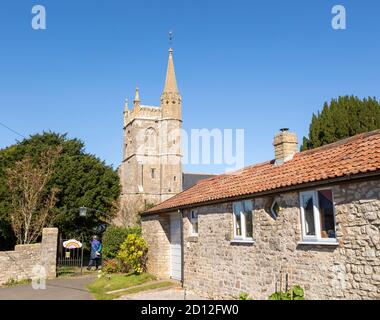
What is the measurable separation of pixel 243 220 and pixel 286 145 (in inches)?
118

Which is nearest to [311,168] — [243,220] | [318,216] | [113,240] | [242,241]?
[318,216]

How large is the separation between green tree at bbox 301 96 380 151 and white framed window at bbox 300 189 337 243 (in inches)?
795

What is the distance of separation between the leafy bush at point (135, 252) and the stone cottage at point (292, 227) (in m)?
3.32

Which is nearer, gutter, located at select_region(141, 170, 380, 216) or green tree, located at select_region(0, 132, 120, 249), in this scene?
gutter, located at select_region(141, 170, 380, 216)

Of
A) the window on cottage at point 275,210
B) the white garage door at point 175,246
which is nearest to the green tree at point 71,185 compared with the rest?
the white garage door at point 175,246

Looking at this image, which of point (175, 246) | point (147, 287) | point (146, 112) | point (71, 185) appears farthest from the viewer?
point (146, 112)

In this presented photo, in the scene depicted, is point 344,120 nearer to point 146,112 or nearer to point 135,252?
point 135,252

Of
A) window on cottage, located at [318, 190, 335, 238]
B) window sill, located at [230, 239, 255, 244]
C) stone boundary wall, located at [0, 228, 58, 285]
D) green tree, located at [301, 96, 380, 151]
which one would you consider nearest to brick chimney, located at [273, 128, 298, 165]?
window sill, located at [230, 239, 255, 244]

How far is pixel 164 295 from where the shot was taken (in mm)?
12414

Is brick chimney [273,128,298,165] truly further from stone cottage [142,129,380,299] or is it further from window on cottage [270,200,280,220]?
window on cottage [270,200,280,220]

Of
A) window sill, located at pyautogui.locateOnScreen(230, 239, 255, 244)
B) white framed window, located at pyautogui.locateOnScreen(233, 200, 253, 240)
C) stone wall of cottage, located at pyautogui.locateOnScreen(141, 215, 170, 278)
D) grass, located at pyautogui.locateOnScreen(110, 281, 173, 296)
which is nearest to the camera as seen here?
window sill, located at pyautogui.locateOnScreen(230, 239, 255, 244)

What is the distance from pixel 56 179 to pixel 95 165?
4655 mm

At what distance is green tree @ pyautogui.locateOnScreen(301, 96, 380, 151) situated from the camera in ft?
87.5
